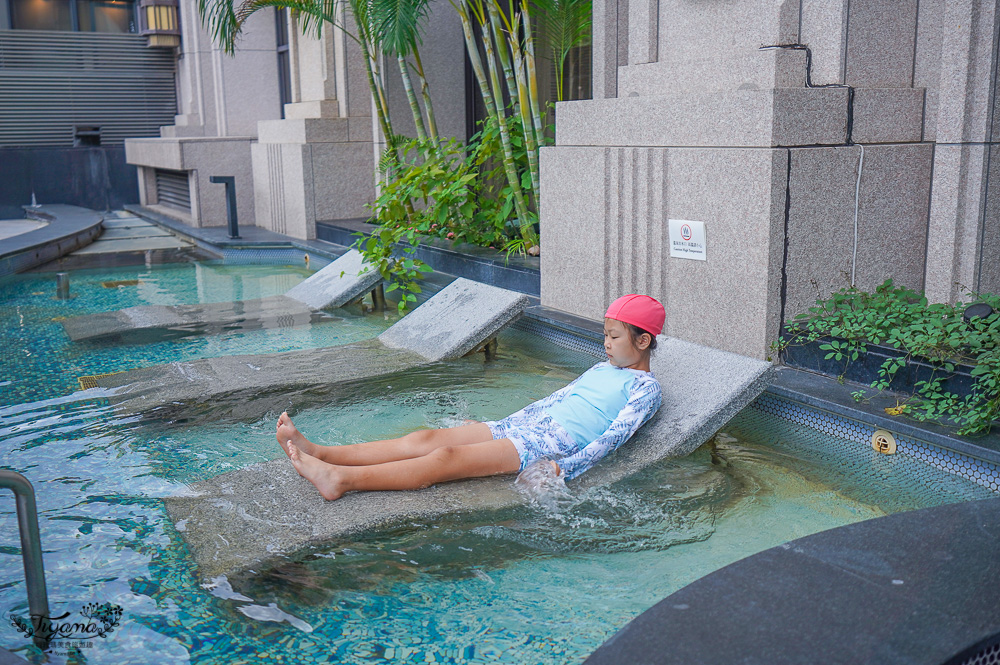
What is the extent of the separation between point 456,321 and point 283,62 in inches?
483

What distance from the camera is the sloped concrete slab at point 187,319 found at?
23.2 ft

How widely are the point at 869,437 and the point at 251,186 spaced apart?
40.6ft

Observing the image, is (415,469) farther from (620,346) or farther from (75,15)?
(75,15)

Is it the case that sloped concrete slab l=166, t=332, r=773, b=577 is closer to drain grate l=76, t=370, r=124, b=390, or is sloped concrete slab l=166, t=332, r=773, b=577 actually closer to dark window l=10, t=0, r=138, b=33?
drain grate l=76, t=370, r=124, b=390

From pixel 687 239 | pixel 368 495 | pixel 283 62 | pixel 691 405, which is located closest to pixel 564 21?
pixel 687 239

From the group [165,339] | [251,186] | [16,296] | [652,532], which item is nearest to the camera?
[652,532]

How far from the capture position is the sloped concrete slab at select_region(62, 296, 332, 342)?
7070 mm

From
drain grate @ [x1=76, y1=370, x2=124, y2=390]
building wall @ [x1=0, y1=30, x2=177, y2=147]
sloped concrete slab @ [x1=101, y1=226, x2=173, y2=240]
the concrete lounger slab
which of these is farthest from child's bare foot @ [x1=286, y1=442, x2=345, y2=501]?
building wall @ [x1=0, y1=30, x2=177, y2=147]

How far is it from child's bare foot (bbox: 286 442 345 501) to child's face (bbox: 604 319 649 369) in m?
1.29

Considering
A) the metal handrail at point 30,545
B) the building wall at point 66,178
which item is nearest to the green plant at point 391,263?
the metal handrail at point 30,545

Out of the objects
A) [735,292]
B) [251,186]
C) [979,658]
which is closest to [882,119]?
[735,292]

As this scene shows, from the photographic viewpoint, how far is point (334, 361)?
5.91 metres

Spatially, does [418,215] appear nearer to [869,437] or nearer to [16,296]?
[16,296]

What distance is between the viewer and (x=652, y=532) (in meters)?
3.41
